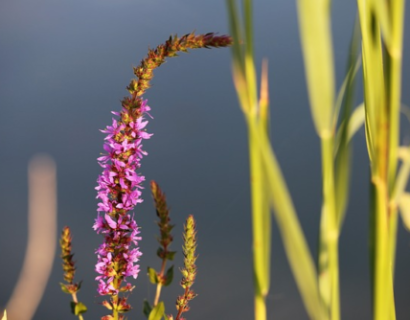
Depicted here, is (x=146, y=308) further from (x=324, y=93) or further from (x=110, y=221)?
(x=324, y=93)

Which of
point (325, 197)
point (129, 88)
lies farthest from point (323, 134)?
point (129, 88)

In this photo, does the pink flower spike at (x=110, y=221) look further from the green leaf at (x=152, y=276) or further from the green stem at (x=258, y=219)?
the green stem at (x=258, y=219)

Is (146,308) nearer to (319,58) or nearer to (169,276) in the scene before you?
(169,276)

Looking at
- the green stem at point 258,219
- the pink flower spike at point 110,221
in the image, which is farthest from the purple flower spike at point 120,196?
the green stem at point 258,219

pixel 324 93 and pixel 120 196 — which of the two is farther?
pixel 120 196

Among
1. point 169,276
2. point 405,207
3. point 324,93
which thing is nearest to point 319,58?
point 324,93

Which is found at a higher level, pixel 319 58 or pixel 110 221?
pixel 319 58

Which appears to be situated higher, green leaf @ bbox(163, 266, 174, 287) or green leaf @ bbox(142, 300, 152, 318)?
green leaf @ bbox(163, 266, 174, 287)

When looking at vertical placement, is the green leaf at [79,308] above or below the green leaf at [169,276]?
below

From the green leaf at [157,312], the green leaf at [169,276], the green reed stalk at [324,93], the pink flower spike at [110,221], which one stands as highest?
the green reed stalk at [324,93]

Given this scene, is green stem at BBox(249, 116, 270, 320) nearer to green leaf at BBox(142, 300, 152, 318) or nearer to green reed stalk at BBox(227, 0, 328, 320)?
green reed stalk at BBox(227, 0, 328, 320)

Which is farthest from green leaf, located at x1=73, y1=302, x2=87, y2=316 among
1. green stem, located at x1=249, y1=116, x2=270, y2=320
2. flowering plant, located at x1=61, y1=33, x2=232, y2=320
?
green stem, located at x1=249, y1=116, x2=270, y2=320

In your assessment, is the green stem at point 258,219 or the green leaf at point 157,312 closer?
the green stem at point 258,219
